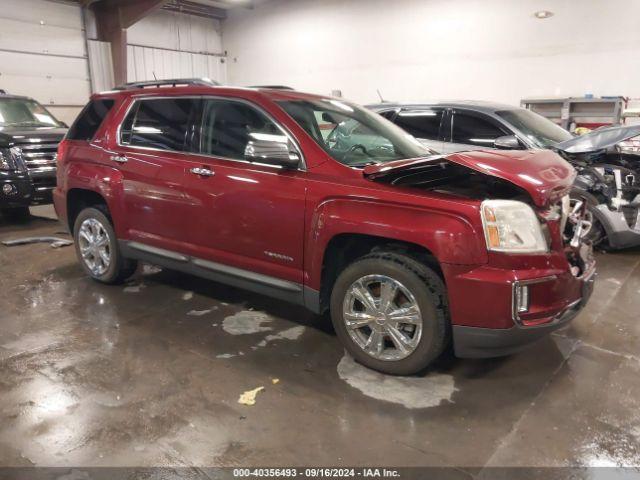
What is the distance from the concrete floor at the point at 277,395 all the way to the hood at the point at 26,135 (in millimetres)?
3883

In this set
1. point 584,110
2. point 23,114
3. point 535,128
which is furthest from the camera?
point 584,110

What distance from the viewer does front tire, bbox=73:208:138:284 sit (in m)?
4.33

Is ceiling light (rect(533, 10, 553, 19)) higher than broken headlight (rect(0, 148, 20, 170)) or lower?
higher

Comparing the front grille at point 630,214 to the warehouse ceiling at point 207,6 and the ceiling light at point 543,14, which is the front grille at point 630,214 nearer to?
the ceiling light at point 543,14

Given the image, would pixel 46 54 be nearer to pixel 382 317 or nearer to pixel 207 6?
pixel 207 6

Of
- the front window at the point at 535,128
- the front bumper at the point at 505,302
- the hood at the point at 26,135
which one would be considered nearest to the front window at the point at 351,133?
the front bumper at the point at 505,302

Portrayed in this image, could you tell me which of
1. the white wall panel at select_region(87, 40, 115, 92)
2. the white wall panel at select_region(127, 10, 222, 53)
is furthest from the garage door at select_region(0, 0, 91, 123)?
the white wall panel at select_region(127, 10, 222, 53)

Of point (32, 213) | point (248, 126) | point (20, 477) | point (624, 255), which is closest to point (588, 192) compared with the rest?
point (624, 255)

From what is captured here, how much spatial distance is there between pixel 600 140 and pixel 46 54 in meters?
13.1

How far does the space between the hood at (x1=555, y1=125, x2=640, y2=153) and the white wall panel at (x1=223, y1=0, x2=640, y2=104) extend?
558 cm

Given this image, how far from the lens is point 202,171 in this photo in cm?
349

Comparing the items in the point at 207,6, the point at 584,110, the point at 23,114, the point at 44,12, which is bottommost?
the point at 23,114

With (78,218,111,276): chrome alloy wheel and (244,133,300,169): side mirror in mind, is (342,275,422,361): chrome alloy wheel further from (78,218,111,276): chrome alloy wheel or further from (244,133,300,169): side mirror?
(78,218,111,276): chrome alloy wheel

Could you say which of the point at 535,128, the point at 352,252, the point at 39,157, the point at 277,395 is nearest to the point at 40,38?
the point at 39,157
